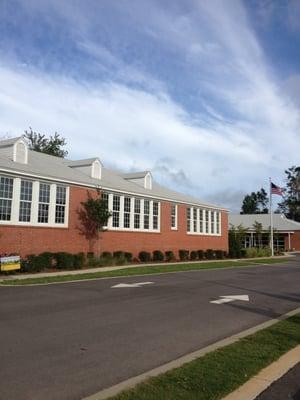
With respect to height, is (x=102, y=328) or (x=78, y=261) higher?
(x=78, y=261)

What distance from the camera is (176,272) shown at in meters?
23.9

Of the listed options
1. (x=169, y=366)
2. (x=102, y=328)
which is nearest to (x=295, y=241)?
(x=102, y=328)

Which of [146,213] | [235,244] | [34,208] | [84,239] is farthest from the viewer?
[235,244]

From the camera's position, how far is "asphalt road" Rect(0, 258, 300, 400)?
6117mm

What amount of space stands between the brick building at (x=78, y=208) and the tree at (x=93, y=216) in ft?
1.00

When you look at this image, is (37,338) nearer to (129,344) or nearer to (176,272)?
(129,344)

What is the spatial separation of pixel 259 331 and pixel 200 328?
3.79 ft

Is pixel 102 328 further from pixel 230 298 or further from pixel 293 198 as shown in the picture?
pixel 293 198

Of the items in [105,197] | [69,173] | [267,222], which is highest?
[267,222]

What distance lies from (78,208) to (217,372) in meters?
22.3

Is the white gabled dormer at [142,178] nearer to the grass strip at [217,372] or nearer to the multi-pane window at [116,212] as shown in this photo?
the multi-pane window at [116,212]

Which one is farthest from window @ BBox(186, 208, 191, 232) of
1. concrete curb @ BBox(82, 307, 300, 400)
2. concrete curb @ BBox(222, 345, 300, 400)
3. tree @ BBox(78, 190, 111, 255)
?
concrete curb @ BBox(222, 345, 300, 400)

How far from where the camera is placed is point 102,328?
9.23 meters

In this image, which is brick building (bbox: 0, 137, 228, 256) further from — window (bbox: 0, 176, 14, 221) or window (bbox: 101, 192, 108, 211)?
window (bbox: 101, 192, 108, 211)
